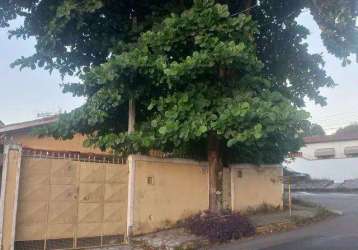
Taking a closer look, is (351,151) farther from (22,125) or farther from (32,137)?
(22,125)

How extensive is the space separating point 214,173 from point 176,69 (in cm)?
377

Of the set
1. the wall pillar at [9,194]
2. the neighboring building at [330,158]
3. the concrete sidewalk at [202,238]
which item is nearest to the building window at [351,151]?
the neighboring building at [330,158]

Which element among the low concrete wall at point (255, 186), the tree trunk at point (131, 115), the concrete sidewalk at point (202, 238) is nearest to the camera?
the concrete sidewalk at point (202, 238)

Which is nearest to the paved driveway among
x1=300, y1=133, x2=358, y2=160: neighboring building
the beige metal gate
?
the beige metal gate

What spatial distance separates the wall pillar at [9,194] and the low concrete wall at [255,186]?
7472 mm

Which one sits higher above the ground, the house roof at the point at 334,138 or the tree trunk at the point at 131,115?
the house roof at the point at 334,138

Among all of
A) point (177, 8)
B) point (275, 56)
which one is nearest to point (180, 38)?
point (177, 8)

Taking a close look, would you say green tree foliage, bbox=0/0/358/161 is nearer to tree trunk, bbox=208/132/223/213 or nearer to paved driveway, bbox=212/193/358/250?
tree trunk, bbox=208/132/223/213

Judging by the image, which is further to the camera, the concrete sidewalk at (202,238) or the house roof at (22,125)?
the house roof at (22,125)

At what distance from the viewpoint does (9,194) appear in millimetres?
10219

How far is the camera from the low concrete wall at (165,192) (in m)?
12.6

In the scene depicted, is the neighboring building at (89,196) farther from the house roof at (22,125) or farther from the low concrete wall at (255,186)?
the house roof at (22,125)

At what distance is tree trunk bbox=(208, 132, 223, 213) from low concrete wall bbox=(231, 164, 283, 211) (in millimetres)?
2067

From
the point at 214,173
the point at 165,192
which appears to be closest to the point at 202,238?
the point at 165,192
